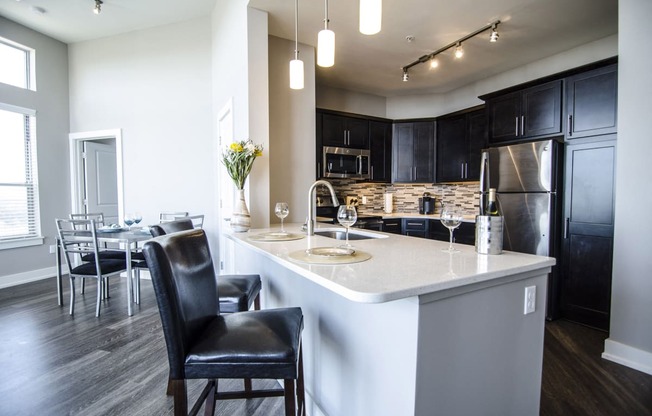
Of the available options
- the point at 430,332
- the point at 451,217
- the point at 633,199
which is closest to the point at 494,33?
the point at 633,199

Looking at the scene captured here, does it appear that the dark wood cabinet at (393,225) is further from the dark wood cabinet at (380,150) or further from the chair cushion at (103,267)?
the chair cushion at (103,267)

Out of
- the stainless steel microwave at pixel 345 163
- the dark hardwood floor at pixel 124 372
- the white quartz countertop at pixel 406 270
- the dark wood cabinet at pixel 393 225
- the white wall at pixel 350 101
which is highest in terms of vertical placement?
the white wall at pixel 350 101

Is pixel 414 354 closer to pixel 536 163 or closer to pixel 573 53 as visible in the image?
pixel 536 163

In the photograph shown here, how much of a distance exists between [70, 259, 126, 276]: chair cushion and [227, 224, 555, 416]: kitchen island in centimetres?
257

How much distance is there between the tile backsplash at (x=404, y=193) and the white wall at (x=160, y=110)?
1.86m

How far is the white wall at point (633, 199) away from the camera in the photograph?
6.85ft

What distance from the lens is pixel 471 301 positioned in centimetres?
110

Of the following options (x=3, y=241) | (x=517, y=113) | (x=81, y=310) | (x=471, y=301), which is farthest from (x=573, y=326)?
(x=3, y=241)

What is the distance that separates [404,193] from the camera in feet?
17.7

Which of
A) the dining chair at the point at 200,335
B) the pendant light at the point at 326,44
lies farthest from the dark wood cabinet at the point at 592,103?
the dining chair at the point at 200,335

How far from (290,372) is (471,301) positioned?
0.68 m

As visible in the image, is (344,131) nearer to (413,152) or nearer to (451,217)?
(413,152)

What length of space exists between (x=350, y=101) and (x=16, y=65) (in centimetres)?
468

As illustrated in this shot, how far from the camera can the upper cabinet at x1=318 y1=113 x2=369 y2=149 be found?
4.39m
